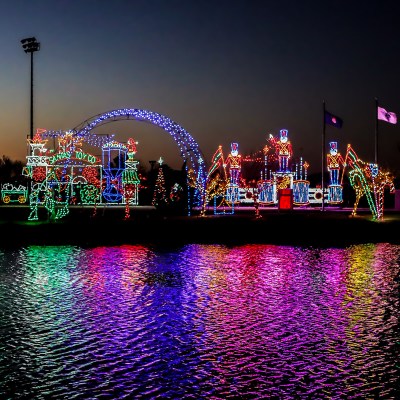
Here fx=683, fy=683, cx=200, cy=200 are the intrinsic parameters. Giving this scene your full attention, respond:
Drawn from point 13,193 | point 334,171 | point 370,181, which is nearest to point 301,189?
point 334,171

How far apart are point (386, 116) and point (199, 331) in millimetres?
36747

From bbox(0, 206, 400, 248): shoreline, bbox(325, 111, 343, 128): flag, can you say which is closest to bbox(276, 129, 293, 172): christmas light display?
bbox(325, 111, 343, 128): flag

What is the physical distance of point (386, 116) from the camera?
4209 cm

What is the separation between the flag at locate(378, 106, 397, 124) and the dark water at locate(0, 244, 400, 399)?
95.7 ft

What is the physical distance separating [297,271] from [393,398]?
26.0 feet

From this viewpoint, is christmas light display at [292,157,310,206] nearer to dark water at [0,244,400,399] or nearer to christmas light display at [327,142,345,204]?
christmas light display at [327,142,345,204]

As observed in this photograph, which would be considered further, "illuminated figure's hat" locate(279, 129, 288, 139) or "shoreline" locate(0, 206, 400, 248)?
"illuminated figure's hat" locate(279, 129, 288, 139)

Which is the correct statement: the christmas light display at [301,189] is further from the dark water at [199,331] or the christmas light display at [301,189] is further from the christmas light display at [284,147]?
the dark water at [199,331]

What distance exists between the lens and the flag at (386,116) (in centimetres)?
4178

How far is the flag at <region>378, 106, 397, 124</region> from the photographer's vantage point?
137 ft

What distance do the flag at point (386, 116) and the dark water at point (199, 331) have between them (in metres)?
29.2

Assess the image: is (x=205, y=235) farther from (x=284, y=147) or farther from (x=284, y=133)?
(x=284, y=133)

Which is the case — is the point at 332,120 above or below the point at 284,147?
above

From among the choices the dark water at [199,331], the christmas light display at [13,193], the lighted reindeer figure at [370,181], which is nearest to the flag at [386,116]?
the lighted reindeer figure at [370,181]
